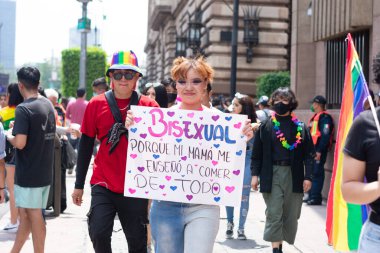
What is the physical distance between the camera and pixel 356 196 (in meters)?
3.49

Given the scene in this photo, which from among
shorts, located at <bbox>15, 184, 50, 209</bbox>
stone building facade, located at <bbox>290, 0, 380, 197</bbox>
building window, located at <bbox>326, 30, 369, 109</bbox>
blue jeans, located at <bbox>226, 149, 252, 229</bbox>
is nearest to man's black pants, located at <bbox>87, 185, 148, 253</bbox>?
shorts, located at <bbox>15, 184, 50, 209</bbox>

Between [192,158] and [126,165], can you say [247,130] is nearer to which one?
[192,158]

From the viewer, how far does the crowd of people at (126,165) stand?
482 centimetres

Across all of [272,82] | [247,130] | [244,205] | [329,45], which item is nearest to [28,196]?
[247,130]

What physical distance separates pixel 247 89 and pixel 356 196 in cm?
2711

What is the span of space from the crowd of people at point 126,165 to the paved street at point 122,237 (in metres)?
0.38

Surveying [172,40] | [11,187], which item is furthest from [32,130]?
[172,40]

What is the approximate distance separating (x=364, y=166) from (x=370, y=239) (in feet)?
1.22

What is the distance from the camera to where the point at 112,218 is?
5359 mm

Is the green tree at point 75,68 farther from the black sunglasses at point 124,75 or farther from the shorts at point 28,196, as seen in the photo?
the black sunglasses at point 124,75

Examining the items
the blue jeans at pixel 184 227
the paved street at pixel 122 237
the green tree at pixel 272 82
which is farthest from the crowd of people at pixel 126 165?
the green tree at pixel 272 82

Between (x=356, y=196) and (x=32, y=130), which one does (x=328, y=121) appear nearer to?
(x=32, y=130)

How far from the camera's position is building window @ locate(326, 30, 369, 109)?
14062 mm

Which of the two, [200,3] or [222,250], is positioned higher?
[200,3]
